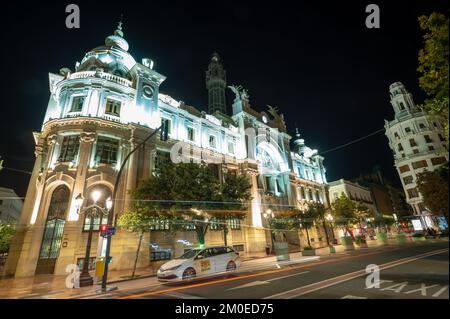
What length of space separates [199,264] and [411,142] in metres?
52.5

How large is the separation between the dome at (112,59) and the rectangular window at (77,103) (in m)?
4.00

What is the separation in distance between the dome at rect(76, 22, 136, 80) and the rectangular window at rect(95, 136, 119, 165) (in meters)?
8.76

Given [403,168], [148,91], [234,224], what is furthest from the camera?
[403,168]

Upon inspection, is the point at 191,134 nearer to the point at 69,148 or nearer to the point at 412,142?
the point at 69,148

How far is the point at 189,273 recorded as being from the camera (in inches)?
436

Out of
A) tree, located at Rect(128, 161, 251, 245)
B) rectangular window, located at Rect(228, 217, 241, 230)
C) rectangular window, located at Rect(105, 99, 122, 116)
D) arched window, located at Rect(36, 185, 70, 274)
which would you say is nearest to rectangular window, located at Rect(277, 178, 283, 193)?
rectangular window, located at Rect(228, 217, 241, 230)

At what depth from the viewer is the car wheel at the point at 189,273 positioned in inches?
428

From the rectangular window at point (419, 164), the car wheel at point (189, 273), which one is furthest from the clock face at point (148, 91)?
the rectangular window at point (419, 164)

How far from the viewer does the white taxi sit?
10734 millimetres

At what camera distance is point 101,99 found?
2300cm

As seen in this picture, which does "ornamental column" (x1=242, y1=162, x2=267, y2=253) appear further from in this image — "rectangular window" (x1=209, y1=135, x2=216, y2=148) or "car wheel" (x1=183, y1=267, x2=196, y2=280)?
"car wheel" (x1=183, y1=267, x2=196, y2=280)

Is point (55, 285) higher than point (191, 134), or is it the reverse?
point (191, 134)

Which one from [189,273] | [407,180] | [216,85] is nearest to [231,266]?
[189,273]

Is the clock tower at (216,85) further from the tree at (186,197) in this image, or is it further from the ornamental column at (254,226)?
the tree at (186,197)
